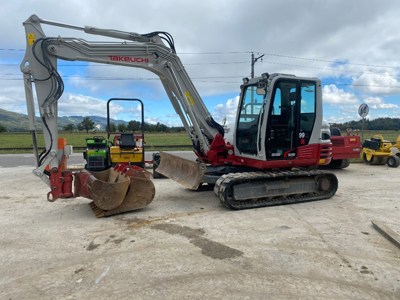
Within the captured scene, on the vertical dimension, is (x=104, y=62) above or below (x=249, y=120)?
above

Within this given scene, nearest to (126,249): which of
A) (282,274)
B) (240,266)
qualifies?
(240,266)

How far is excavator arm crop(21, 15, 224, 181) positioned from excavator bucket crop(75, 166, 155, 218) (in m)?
0.77

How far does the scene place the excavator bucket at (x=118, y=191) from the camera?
613 centimetres

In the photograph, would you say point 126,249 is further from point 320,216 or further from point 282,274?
point 320,216

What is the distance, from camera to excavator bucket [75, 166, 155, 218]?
6.13 meters

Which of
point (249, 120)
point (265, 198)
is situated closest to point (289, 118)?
point (249, 120)

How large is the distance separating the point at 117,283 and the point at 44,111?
4100 mm

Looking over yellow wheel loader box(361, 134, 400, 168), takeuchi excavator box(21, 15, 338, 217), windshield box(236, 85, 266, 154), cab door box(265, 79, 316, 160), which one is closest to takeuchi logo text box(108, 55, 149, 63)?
takeuchi excavator box(21, 15, 338, 217)

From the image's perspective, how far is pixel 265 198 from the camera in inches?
284

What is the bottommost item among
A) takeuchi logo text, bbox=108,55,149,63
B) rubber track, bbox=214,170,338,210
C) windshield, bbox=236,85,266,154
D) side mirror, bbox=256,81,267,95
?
rubber track, bbox=214,170,338,210

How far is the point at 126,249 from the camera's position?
468 cm

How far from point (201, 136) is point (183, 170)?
3.02ft

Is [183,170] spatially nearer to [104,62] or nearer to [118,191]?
[118,191]

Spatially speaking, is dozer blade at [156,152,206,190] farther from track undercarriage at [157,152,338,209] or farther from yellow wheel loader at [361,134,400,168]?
yellow wheel loader at [361,134,400,168]
